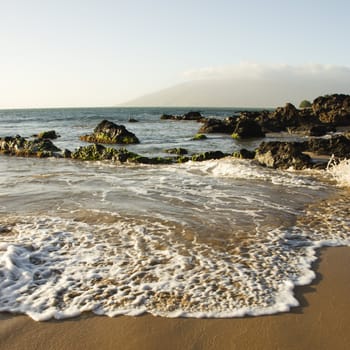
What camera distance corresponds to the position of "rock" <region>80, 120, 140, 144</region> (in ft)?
82.7

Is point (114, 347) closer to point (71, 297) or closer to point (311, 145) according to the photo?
point (71, 297)

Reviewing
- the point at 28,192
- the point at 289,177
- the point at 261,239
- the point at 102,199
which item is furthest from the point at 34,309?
the point at 289,177

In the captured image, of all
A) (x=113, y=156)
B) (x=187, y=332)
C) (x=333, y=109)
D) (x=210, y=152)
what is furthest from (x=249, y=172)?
(x=333, y=109)

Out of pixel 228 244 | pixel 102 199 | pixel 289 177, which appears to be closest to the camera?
pixel 228 244

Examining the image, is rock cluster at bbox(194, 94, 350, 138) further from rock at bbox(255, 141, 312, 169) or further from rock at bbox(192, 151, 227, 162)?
rock at bbox(255, 141, 312, 169)

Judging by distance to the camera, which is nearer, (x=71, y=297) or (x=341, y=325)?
(x=341, y=325)

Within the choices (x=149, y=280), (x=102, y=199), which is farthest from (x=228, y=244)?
(x=102, y=199)

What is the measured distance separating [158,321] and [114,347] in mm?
533

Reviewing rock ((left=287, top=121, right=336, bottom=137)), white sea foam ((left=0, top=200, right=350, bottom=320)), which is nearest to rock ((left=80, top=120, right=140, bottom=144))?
rock ((left=287, top=121, right=336, bottom=137))

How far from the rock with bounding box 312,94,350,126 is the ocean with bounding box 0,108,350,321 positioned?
3364 centimetres

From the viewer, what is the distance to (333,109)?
4403 centimetres

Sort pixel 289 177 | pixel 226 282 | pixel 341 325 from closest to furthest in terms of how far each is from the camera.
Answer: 1. pixel 341 325
2. pixel 226 282
3. pixel 289 177

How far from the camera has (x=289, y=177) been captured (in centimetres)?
1230

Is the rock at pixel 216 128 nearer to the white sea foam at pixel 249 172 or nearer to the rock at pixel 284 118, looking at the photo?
the rock at pixel 284 118
